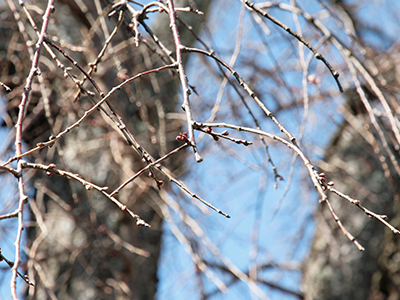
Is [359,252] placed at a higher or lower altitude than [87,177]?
lower

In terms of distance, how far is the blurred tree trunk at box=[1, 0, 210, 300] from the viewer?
7.22 ft

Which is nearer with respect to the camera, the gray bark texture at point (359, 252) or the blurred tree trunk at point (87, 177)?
the blurred tree trunk at point (87, 177)

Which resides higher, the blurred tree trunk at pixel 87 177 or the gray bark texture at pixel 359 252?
the blurred tree trunk at pixel 87 177

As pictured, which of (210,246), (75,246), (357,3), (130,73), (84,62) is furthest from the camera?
(357,3)

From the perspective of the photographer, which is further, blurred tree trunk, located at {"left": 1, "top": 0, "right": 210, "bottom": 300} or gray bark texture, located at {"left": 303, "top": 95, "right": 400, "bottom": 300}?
gray bark texture, located at {"left": 303, "top": 95, "right": 400, "bottom": 300}

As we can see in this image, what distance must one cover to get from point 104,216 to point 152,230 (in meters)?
0.32

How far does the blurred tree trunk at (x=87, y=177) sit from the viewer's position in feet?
7.22

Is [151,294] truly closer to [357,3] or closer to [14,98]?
[14,98]

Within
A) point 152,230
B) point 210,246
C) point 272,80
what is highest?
point 272,80

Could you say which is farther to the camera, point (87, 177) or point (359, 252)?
point (359, 252)

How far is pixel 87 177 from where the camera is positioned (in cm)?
233

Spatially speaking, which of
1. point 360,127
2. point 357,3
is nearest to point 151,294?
point 360,127

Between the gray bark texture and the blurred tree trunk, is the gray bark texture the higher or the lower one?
the lower one

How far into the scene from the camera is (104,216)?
2.34 m
